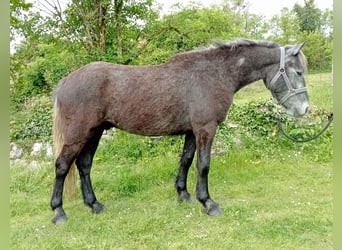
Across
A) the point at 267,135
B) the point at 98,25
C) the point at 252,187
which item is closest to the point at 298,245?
the point at 252,187

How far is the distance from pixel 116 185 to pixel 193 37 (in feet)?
10.1

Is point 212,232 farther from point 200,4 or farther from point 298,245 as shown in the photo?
point 200,4

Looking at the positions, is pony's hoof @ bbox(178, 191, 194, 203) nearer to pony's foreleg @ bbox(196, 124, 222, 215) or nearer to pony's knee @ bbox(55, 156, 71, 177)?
pony's foreleg @ bbox(196, 124, 222, 215)

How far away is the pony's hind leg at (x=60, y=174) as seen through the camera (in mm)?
3227

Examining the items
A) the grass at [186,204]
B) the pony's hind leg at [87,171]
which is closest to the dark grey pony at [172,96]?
the pony's hind leg at [87,171]

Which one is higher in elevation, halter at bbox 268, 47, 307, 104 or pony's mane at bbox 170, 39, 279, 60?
pony's mane at bbox 170, 39, 279, 60

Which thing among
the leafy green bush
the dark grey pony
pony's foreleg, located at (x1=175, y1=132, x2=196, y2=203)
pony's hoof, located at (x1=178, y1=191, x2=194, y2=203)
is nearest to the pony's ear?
the dark grey pony

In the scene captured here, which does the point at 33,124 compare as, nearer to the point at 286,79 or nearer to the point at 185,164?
the point at 185,164

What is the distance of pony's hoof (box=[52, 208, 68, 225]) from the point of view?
10.6 feet

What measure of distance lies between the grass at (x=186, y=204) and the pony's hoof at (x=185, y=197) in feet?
0.33

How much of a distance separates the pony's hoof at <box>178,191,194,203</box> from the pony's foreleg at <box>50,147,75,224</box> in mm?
1253

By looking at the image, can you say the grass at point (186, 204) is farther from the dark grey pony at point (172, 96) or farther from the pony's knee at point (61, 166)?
the pony's knee at point (61, 166)

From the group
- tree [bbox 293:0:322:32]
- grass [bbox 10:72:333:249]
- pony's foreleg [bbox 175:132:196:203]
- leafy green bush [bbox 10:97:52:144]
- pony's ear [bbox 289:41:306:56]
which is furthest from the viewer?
tree [bbox 293:0:322:32]

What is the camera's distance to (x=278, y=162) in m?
4.92
